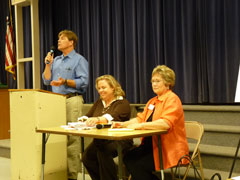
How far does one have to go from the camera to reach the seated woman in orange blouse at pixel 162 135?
261 cm

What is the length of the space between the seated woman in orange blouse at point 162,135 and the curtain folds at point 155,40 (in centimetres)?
168

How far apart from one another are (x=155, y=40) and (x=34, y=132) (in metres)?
2.44

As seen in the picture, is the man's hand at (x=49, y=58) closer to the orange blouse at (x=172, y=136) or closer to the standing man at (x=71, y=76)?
the standing man at (x=71, y=76)

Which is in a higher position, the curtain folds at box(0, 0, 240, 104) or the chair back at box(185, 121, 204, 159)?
the curtain folds at box(0, 0, 240, 104)

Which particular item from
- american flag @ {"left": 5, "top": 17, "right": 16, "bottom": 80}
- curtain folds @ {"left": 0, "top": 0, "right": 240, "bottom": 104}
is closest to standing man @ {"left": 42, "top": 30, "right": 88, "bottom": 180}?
curtain folds @ {"left": 0, "top": 0, "right": 240, "bottom": 104}

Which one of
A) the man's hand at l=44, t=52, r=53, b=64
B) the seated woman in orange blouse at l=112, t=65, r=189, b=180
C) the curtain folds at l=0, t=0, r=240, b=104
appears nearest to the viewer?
the seated woman in orange blouse at l=112, t=65, r=189, b=180

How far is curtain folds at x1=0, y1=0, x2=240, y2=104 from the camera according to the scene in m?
4.26

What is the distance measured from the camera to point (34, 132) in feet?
10.8

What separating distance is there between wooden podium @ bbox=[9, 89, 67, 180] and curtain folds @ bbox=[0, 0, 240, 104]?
72.1 inches

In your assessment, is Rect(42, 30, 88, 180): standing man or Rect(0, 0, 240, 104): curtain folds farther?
Rect(0, 0, 240, 104): curtain folds

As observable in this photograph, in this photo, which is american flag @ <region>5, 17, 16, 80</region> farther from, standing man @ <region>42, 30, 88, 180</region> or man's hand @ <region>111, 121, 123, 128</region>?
man's hand @ <region>111, 121, 123, 128</region>

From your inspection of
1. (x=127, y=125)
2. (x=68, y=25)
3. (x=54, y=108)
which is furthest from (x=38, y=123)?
(x=68, y=25)

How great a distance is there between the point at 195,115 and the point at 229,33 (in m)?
1.06

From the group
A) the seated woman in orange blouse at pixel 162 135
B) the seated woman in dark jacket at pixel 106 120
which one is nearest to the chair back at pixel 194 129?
the seated woman in orange blouse at pixel 162 135
